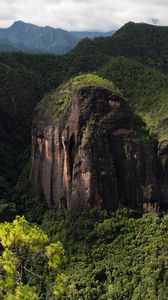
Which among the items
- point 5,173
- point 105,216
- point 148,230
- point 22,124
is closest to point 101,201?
point 105,216

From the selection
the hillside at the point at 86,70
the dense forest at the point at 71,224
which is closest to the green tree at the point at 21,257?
the dense forest at the point at 71,224

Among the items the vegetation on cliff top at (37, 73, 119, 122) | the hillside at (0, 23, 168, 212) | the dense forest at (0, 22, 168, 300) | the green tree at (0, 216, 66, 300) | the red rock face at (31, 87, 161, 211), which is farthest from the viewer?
the hillside at (0, 23, 168, 212)

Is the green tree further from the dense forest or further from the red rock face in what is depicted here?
the red rock face

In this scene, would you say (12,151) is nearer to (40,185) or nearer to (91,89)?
(40,185)

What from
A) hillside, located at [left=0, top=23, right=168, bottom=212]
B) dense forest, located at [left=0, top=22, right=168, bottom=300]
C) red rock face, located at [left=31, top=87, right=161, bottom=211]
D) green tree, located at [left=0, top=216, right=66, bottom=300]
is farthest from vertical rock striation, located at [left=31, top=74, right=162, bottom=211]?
green tree, located at [left=0, top=216, right=66, bottom=300]

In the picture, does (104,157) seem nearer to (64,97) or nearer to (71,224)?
(71,224)

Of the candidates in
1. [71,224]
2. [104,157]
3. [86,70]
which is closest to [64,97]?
[104,157]

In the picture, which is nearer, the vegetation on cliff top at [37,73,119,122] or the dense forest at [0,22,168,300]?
the dense forest at [0,22,168,300]
